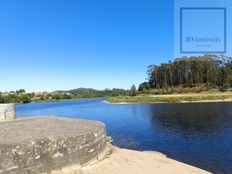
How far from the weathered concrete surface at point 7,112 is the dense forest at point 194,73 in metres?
80.0

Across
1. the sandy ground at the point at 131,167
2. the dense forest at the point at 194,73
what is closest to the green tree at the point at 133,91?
the dense forest at the point at 194,73

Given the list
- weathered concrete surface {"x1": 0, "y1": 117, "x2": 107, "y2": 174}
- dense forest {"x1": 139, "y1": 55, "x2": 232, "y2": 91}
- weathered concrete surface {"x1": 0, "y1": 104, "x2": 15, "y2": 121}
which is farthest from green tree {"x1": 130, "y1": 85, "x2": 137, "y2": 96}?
weathered concrete surface {"x1": 0, "y1": 117, "x2": 107, "y2": 174}

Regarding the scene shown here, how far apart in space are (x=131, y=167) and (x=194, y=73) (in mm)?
93411

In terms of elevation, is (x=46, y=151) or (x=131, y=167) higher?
(x=46, y=151)

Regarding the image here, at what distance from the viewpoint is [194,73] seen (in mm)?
96562

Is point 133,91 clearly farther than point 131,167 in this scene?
Yes

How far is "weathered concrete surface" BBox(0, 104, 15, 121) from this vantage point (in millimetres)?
14202

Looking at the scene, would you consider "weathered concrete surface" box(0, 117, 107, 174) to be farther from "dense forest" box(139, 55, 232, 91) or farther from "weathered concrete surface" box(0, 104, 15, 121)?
"dense forest" box(139, 55, 232, 91)

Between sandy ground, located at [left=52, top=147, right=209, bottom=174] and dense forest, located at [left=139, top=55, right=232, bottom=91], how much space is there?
257 ft

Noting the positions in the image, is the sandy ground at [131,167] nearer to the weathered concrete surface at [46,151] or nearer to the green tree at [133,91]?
the weathered concrete surface at [46,151]

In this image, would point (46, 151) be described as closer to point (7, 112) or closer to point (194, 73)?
point (7, 112)

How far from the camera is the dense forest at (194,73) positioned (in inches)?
3450

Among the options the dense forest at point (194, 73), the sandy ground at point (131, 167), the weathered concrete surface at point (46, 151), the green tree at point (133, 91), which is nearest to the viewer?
the weathered concrete surface at point (46, 151)

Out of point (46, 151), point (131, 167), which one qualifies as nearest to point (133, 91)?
point (131, 167)
